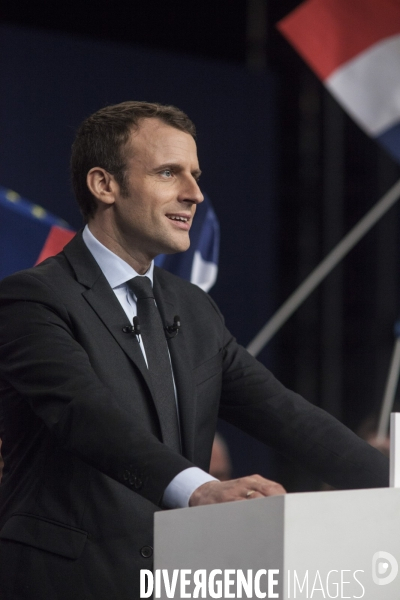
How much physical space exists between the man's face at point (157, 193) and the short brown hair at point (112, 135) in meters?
0.02

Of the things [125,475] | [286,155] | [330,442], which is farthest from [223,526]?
[286,155]

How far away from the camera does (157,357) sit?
2174 mm

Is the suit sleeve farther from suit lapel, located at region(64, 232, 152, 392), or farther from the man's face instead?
the man's face

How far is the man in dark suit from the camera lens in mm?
1859

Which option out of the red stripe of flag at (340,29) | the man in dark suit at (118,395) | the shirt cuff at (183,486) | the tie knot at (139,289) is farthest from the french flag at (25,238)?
the shirt cuff at (183,486)

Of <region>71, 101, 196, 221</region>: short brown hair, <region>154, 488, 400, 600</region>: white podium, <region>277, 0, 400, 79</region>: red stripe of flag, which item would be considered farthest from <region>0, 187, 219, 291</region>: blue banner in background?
<region>154, 488, 400, 600</region>: white podium

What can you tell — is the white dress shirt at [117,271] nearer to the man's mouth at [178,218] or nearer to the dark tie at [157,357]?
the dark tie at [157,357]

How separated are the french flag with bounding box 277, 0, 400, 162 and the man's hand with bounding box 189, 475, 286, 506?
346cm

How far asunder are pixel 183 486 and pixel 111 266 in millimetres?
707

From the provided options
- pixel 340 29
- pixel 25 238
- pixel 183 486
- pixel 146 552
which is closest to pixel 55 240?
pixel 25 238

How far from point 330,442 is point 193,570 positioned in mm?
730

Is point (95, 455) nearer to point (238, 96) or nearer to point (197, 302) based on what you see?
point (197, 302)

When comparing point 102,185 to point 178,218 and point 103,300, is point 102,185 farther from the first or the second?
point 103,300

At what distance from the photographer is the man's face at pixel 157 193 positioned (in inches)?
90.4
